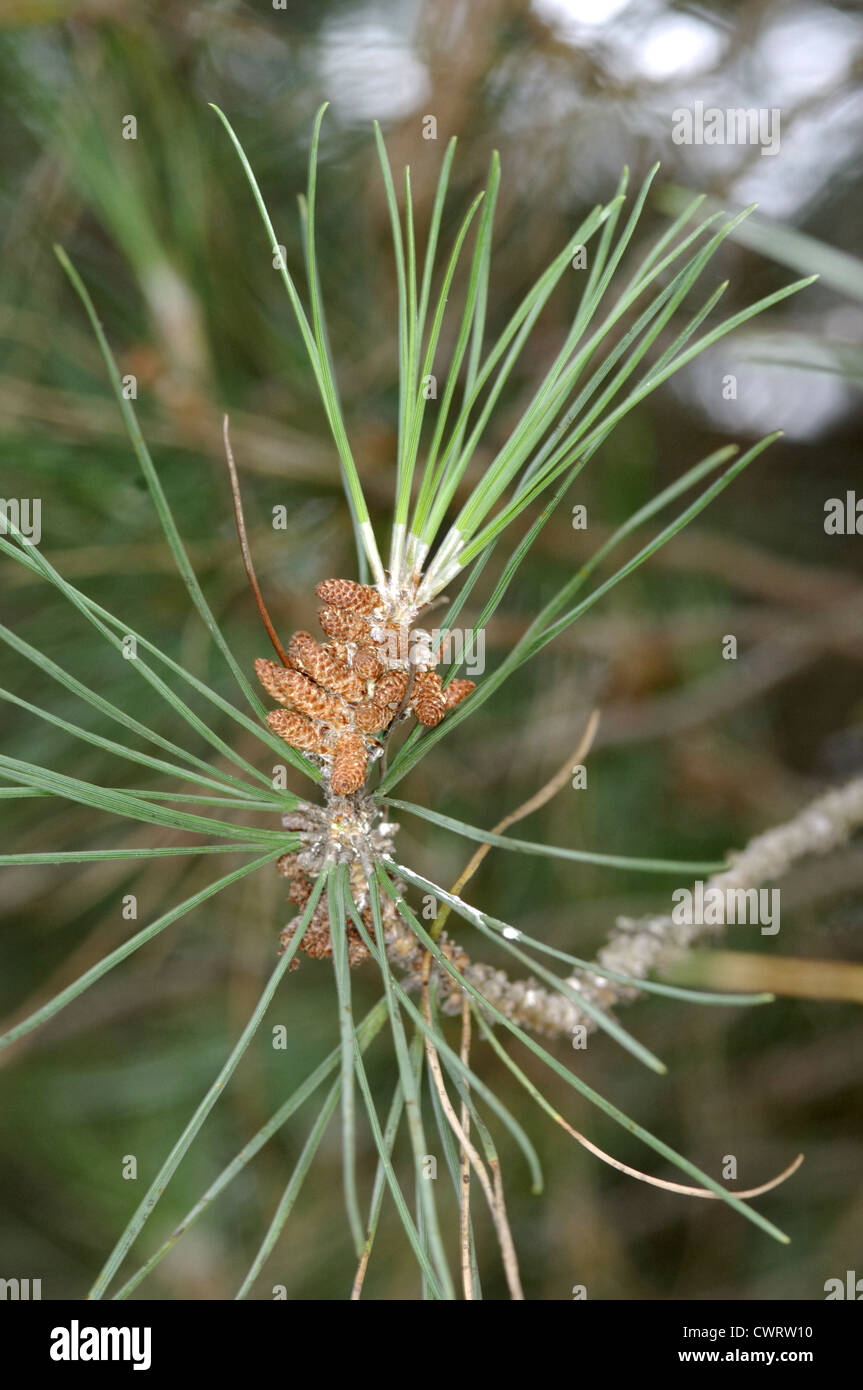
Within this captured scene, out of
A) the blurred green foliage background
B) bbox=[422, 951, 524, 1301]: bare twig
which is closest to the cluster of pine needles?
bbox=[422, 951, 524, 1301]: bare twig

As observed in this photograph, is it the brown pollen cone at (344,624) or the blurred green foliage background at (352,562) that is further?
the blurred green foliage background at (352,562)

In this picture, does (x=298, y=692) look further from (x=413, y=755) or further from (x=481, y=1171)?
(x=481, y=1171)

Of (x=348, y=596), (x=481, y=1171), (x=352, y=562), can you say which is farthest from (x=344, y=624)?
(x=352, y=562)

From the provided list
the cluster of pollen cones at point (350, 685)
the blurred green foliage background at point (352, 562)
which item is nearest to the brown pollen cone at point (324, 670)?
the cluster of pollen cones at point (350, 685)

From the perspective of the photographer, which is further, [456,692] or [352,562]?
[352,562]

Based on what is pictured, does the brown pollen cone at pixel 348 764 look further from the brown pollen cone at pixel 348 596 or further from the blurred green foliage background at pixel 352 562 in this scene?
the blurred green foliage background at pixel 352 562
